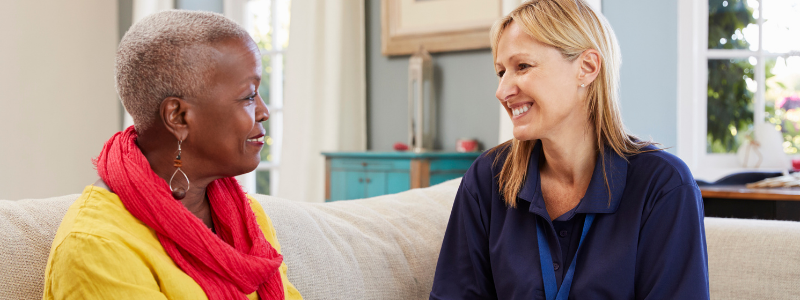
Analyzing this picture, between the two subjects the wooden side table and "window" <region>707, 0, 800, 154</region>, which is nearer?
the wooden side table

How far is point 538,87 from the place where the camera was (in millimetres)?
1276

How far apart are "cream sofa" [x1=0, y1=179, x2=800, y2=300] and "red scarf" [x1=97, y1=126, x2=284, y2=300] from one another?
0.27 metres

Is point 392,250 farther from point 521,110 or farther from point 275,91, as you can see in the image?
point 275,91

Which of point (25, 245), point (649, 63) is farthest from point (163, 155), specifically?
point (649, 63)

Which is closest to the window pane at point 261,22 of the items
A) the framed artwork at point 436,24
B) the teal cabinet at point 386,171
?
the framed artwork at point 436,24

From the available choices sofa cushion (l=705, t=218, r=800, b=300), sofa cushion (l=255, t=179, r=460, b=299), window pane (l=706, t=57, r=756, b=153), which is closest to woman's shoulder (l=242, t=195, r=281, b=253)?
sofa cushion (l=255, t=179, r=460, b=299)

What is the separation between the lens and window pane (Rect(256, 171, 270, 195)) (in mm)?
4988

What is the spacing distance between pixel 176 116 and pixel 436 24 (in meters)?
3.05

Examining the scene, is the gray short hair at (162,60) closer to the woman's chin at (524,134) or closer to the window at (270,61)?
the woman's chin at (524,134)

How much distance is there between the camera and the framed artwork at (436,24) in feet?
11.7

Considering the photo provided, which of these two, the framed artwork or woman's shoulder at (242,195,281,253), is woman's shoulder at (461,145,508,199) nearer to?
woman's shoulder at (242,195,281,253)

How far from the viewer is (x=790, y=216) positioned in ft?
7.61

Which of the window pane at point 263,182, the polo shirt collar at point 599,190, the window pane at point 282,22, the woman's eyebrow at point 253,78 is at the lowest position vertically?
the window pane at point 263,182

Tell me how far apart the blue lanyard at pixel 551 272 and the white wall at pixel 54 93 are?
415 centimetres
